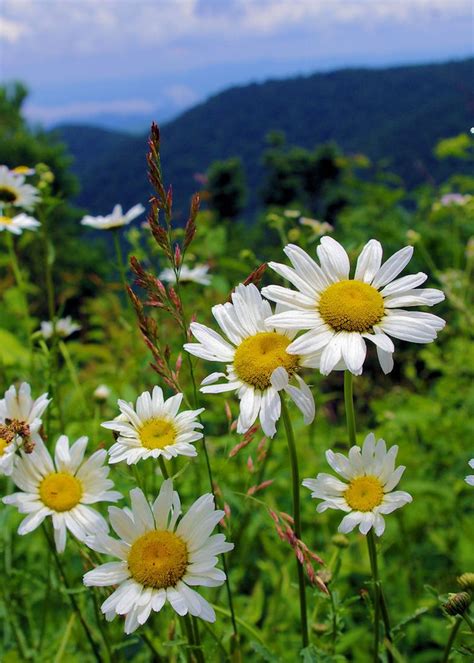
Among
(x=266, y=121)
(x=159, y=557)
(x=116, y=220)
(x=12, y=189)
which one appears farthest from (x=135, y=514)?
(x=266, y=121)

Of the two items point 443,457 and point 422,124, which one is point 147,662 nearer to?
point 443,457

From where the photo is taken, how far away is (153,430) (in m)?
0.81

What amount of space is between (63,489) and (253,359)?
1.18 feet

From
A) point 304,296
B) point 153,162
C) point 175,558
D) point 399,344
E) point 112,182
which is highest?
point 153,162

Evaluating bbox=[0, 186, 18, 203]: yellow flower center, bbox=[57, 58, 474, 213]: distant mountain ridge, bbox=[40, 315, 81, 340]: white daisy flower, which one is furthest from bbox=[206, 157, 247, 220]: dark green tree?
bbox=[0, 186, 18, 203]: yellow flower center

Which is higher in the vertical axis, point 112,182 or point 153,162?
point 153,162

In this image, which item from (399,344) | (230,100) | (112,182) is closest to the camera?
(399,344)

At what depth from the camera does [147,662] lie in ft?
4.87

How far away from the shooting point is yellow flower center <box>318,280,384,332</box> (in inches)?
28.0

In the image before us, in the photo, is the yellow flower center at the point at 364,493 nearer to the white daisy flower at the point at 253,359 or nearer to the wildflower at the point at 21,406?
the white daisy flower at the point at 253,359

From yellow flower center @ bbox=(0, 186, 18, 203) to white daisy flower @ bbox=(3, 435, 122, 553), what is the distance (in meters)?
1.11

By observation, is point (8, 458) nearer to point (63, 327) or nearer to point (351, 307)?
point (351, 307)

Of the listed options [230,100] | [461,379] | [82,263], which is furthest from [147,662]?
[230,100]

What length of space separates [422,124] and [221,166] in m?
29.3
